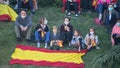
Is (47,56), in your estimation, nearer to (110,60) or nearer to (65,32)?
(65,32)

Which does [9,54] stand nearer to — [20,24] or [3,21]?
[20,24]

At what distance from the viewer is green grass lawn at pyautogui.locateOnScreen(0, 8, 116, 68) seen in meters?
10.0

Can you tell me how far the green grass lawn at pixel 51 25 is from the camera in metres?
10.0

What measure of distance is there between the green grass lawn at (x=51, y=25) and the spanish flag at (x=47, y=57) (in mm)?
178

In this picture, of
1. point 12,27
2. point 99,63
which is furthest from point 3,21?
point 99,63

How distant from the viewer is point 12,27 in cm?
1209

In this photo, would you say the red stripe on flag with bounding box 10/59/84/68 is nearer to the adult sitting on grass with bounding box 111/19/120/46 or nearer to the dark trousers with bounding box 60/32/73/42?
the dark trousers with bounding box 60/32/73/42

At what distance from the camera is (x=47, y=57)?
976 centimetres

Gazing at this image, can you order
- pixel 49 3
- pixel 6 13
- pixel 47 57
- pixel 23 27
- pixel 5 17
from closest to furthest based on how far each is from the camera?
pixel 47 57
pixel 23 27
pixel 6 13
pixel 5 17
pixel 49 3

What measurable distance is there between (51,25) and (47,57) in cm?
289

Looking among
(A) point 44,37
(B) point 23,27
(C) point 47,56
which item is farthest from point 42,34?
(C) point 47,56

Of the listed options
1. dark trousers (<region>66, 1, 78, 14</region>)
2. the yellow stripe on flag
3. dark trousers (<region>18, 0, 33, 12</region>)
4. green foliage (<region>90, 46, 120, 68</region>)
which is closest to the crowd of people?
the yellow stripe on flag

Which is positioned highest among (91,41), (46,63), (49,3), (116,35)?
(49,3)

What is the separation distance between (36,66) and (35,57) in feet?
1.42
